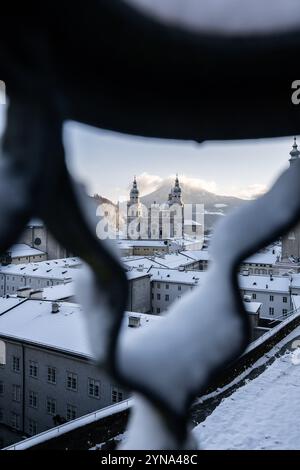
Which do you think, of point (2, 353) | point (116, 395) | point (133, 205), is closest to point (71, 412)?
point (116, 395)

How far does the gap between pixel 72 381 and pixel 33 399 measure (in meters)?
2.04

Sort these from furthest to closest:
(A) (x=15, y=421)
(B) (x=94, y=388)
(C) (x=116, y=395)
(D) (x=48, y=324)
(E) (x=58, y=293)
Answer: (E) (x=58, y=293) → (D) (x=48, y=324) → (A) (x=15, y=421) → (B) (x=94, y=388) → (C) (x=116, y=395)

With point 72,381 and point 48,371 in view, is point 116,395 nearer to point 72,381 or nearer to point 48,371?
point 72,381

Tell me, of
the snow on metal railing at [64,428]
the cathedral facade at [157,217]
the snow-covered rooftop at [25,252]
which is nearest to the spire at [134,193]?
the cathedral facade at [157,217]

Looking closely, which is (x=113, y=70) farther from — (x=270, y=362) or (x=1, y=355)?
(x=1, y=355)

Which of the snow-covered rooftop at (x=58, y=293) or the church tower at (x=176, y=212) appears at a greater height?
the church tower at (x=176, y=212)

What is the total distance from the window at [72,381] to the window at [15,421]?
2720 mm

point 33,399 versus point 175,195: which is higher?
point 175,195

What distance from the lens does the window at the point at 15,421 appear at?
1410 centimetres

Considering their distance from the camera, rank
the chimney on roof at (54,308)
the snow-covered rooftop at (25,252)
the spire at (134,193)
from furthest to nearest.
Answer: the spire at (134,193) → the snow-covered rooftop at (25,252) → the chimney on roof at (54,308)

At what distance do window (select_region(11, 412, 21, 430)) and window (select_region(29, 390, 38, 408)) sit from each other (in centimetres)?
81

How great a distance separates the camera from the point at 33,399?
1391 centimetres

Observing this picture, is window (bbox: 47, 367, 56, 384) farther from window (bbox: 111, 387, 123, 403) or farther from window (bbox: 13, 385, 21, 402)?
window (bbox: 111, 387, 123, 403)

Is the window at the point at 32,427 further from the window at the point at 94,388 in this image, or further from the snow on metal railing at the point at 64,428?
the snow on metal railing at the point at 64,428
